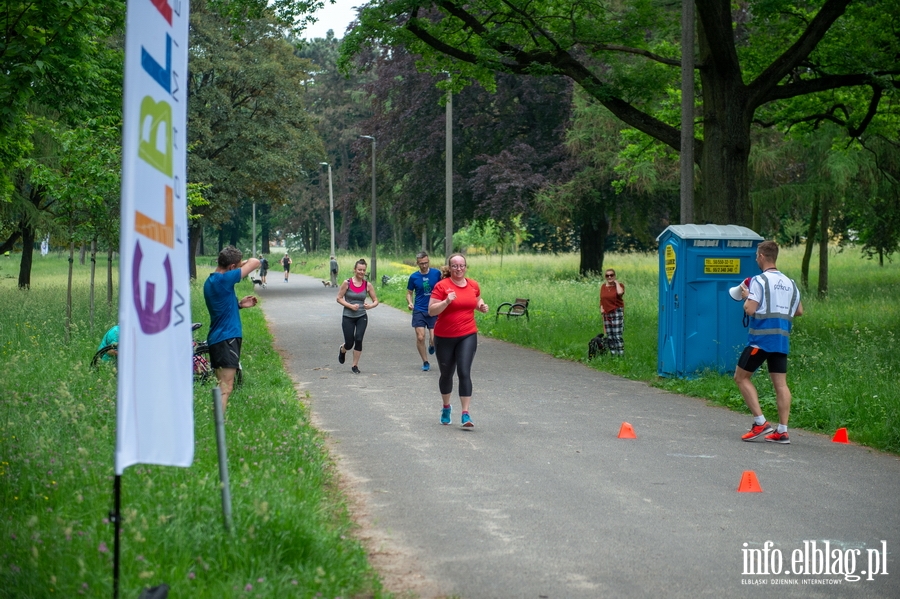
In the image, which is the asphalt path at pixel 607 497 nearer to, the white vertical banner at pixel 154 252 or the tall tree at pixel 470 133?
the white vertical banner at pixel 154 252

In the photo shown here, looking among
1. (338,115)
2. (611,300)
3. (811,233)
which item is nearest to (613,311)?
(611,300)

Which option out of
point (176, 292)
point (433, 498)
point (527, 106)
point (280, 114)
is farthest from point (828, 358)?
point (280, 114)

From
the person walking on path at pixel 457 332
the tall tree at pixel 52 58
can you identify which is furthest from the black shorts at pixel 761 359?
the tall tree at pixel 52 58

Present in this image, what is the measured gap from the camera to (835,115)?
2228 centimetres

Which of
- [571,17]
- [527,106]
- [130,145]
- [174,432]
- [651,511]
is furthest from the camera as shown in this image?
[527,106]

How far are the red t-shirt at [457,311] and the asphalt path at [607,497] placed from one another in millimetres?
989

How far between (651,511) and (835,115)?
17725mm

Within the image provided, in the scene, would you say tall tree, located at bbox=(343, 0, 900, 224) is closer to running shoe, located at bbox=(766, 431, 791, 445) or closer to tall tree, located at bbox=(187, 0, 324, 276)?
running shoe, located at bbox=(766, 431, 791, 445)

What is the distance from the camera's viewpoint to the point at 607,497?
737cm

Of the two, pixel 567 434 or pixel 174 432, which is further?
pixel 567 434

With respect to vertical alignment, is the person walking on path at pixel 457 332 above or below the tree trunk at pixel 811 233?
below

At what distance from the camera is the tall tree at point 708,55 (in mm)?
16641

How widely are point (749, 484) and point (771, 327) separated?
240 centimetres

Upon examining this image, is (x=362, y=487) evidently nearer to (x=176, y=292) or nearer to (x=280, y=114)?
(x=176, y=292)
